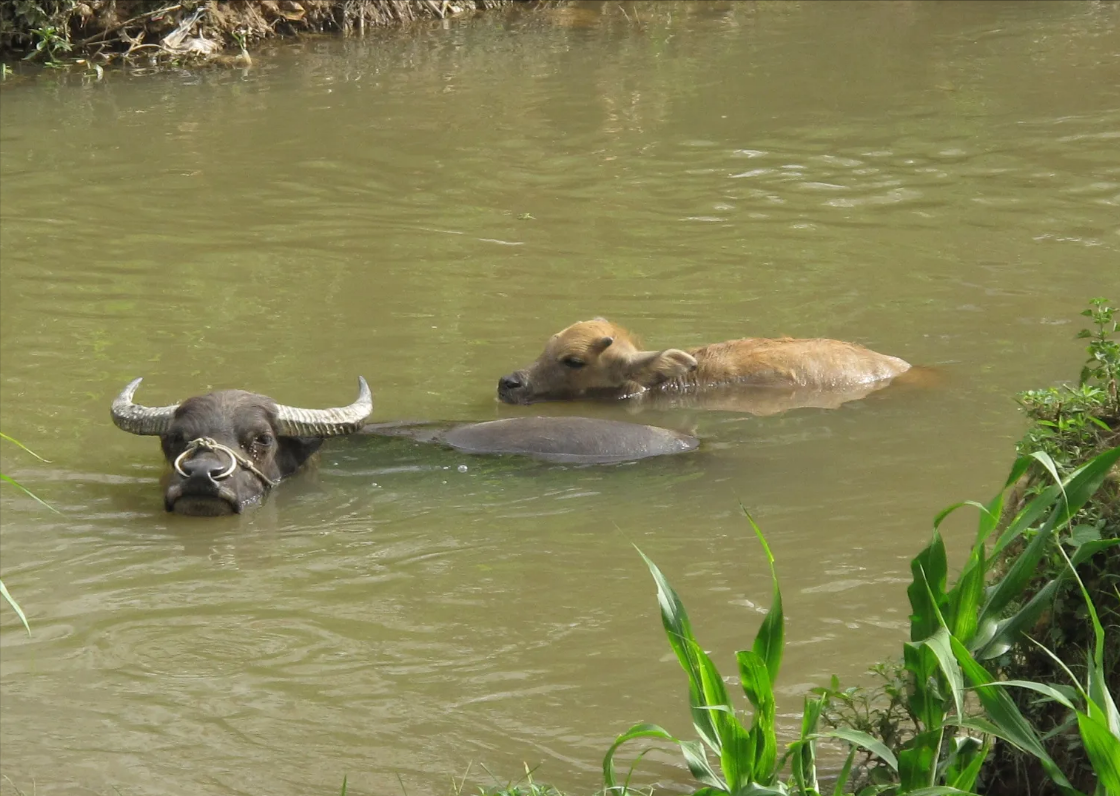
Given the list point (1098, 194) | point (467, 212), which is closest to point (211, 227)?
point (467, 212)

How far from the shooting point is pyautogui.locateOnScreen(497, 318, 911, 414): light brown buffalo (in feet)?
27.3

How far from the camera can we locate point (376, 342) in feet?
30.6

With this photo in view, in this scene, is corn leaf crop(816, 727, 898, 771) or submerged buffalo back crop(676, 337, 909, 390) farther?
submerged buffalo back crop(676, 337, 909, 390)

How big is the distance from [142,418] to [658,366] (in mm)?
2842

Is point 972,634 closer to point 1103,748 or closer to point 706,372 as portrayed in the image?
point 1103,748

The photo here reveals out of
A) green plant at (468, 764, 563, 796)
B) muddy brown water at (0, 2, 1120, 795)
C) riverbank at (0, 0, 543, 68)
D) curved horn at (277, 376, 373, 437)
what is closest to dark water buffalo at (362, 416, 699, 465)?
muddy brown water at (0, 2, 1120, 795)

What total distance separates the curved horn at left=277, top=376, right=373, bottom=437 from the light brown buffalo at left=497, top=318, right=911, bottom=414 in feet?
3.76

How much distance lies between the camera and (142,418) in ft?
24.3

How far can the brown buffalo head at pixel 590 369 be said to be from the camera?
853cm

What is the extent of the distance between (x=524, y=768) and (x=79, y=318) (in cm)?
627

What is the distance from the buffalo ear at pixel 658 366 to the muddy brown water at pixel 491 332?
0.79 feet

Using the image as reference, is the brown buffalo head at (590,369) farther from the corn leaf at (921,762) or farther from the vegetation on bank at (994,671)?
the corn leaf at (921,762)

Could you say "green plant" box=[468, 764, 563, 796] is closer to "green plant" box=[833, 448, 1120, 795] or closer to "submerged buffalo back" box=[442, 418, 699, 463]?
"green plant" box=[833, 448, 1120, 795]

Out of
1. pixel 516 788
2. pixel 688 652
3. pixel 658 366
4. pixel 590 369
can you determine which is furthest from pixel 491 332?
pixel 688 652
